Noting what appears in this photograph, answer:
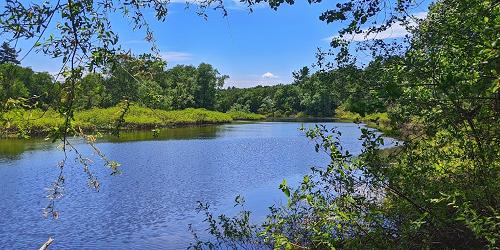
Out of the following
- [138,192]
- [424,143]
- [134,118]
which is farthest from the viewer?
[134,118]

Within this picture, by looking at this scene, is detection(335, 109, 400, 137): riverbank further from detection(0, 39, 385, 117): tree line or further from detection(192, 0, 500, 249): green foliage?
detection(0, 39, 385, 117): tree line

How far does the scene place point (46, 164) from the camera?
1185 inches

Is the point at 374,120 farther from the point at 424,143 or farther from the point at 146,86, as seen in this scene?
the point at 146,86

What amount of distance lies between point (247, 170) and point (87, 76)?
25.0m

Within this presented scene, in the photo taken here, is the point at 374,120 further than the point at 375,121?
Yes

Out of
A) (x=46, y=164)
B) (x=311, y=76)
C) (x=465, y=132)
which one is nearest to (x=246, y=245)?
(x=311, y=76)

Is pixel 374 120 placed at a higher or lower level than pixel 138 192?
higher

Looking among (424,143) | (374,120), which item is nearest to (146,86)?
(374,120)

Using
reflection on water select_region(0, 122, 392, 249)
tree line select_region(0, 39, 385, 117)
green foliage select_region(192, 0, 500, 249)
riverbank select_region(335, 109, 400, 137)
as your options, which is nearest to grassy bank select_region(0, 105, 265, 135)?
tree line select_region(0, 39, 385, 117)

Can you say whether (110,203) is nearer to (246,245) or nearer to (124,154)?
(246,245)

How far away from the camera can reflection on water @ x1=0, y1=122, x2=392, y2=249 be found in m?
15.3

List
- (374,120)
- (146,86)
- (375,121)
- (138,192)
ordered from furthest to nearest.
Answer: (138,192), (374,120), (375,121), (146,86)

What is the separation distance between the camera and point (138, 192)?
72.3ft

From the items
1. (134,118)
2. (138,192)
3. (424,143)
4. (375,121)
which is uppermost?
(134,118)
